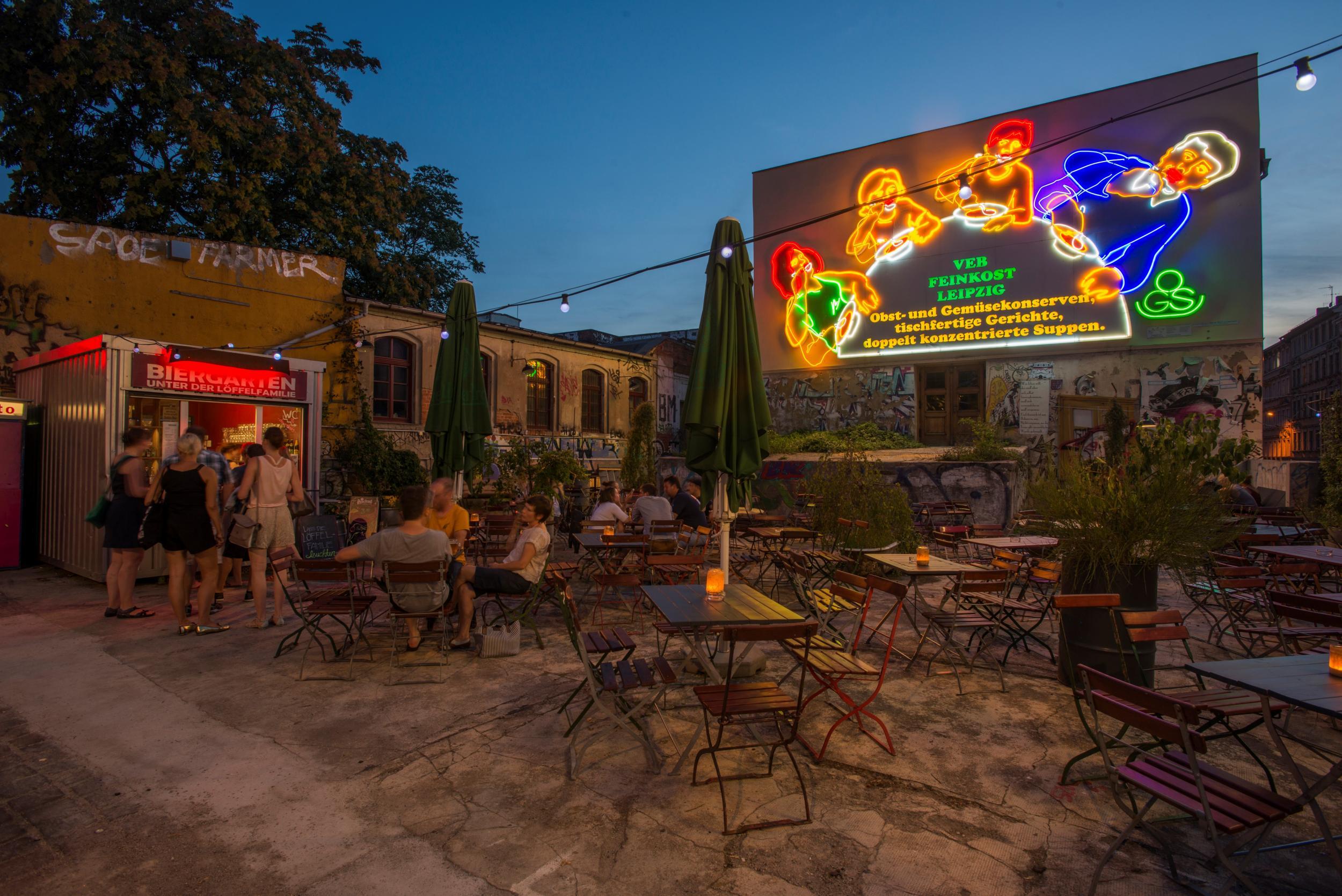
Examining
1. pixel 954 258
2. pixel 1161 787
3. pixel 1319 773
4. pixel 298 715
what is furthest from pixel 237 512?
pixel 954 258

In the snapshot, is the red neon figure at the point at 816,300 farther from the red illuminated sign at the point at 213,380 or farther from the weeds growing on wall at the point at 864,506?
the red illuminated sign at the point at 213,380

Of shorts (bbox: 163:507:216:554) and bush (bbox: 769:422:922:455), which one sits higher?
bush (bbox: 769:422:922:455)

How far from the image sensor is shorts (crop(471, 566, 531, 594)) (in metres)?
5.39

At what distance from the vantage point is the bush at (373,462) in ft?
45.3

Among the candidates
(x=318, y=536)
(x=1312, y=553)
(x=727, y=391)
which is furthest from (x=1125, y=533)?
(x=318, y=536)

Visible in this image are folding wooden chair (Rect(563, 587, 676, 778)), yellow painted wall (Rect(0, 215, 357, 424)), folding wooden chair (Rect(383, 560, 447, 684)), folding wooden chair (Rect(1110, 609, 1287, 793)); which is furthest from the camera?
yellow painted wall (Rect(0, 215, 357, 424))

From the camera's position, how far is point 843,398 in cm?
1953

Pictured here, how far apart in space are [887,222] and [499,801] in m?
18.5

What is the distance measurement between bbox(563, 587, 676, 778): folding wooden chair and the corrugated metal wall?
6.51 m

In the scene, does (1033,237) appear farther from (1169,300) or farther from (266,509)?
(266,509)

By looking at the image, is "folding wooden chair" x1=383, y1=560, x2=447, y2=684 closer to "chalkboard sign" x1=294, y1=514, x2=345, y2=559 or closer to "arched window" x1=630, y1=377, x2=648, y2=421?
"chalkboard sign" x1=294, y1=514, x2=345, y2=559

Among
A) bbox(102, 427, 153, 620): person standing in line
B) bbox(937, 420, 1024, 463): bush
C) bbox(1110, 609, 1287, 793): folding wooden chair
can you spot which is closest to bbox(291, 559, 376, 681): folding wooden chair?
bbox(102, 427, 153, 620): person standing in line

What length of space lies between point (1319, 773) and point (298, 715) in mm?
5250

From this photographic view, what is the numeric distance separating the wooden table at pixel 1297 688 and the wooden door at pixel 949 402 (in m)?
15.4
